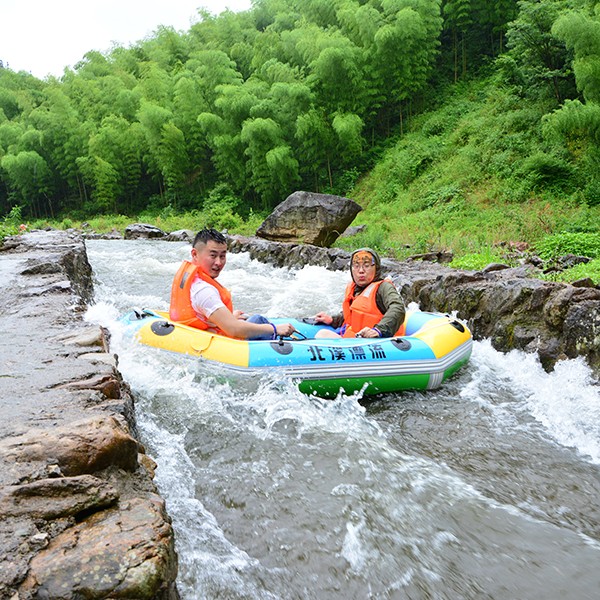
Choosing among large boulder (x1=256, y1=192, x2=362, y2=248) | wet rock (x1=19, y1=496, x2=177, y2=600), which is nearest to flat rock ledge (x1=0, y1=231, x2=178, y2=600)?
wet rock (x1=19, y1=496, x2=177, y2=600)

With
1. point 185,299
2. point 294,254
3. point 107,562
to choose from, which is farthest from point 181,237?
point 107,562

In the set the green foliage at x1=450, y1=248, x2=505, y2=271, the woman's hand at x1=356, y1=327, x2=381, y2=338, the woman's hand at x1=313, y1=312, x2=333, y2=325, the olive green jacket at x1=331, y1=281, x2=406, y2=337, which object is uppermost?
the olive green jacket at x1=331, y1=281, x2=406, y2=337

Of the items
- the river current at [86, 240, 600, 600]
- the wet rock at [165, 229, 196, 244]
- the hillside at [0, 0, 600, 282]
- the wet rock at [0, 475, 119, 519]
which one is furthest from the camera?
the wet rock at [165, 229, 196, 244]

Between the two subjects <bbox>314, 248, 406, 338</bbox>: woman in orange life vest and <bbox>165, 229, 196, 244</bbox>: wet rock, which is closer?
<bbox>314, 248, 406, 338</bbox>: woman in orange life vest

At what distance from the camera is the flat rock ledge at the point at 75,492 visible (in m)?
1.12

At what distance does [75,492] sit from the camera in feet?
4.52

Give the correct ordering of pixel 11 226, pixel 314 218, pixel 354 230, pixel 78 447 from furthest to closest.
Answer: pixel 11 226, pixel 354 230, pixel 314 218, pixel 78 447

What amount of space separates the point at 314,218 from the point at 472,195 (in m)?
5.64

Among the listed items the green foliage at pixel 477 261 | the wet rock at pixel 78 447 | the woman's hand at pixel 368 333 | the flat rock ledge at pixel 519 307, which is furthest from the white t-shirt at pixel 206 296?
the green foliage at pixel 477 261

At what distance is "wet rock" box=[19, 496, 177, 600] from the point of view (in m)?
Answer: 1.10

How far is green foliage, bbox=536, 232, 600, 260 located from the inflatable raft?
417cm

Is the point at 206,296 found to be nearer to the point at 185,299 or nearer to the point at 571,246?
the point at 185,299

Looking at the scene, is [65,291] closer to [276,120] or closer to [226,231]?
[226,231]

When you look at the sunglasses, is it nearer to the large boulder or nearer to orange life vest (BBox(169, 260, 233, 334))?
orange life vest (BBox(169, 260, 233, 334))
